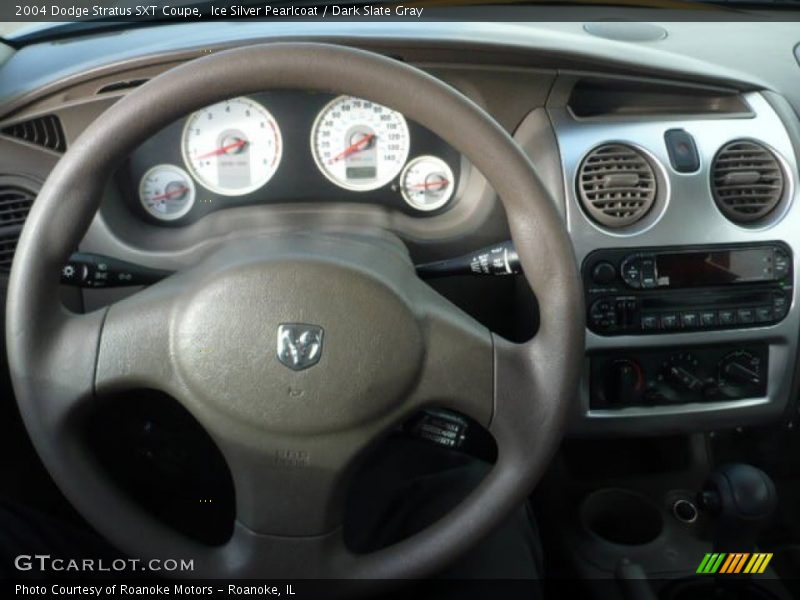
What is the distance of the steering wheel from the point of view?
3.69 feet

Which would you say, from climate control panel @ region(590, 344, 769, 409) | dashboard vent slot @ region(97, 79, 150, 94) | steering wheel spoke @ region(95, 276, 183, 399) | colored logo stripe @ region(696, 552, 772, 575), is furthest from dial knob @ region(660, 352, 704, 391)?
dashboard vent slot @ region(97, 79, 150, 94)

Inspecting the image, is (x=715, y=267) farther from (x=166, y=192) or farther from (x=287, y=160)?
(x=166, y=192)

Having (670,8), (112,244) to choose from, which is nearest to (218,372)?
(112,244)

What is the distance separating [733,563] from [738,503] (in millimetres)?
186

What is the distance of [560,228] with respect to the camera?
111 cm

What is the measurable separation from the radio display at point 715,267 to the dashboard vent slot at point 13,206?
117 centimetres

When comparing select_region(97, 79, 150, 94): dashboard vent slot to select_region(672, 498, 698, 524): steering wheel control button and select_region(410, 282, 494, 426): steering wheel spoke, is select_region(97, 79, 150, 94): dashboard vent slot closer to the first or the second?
select_region(410, 282, 494, 426): steering wheel spoke

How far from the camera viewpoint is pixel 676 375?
170 cm

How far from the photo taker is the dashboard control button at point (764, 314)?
65.5 inches

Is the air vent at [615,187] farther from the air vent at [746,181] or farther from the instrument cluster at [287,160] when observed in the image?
the instrument cluster at [287,160]

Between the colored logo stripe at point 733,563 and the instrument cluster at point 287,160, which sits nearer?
the instrument cluster at point 287,160

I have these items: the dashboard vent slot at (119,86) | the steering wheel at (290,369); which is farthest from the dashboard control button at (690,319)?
the dashboard vent slot at (119,86)

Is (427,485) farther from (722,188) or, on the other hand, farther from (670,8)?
(670,8)

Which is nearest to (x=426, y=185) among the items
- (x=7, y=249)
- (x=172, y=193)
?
(x=172, y=193)
